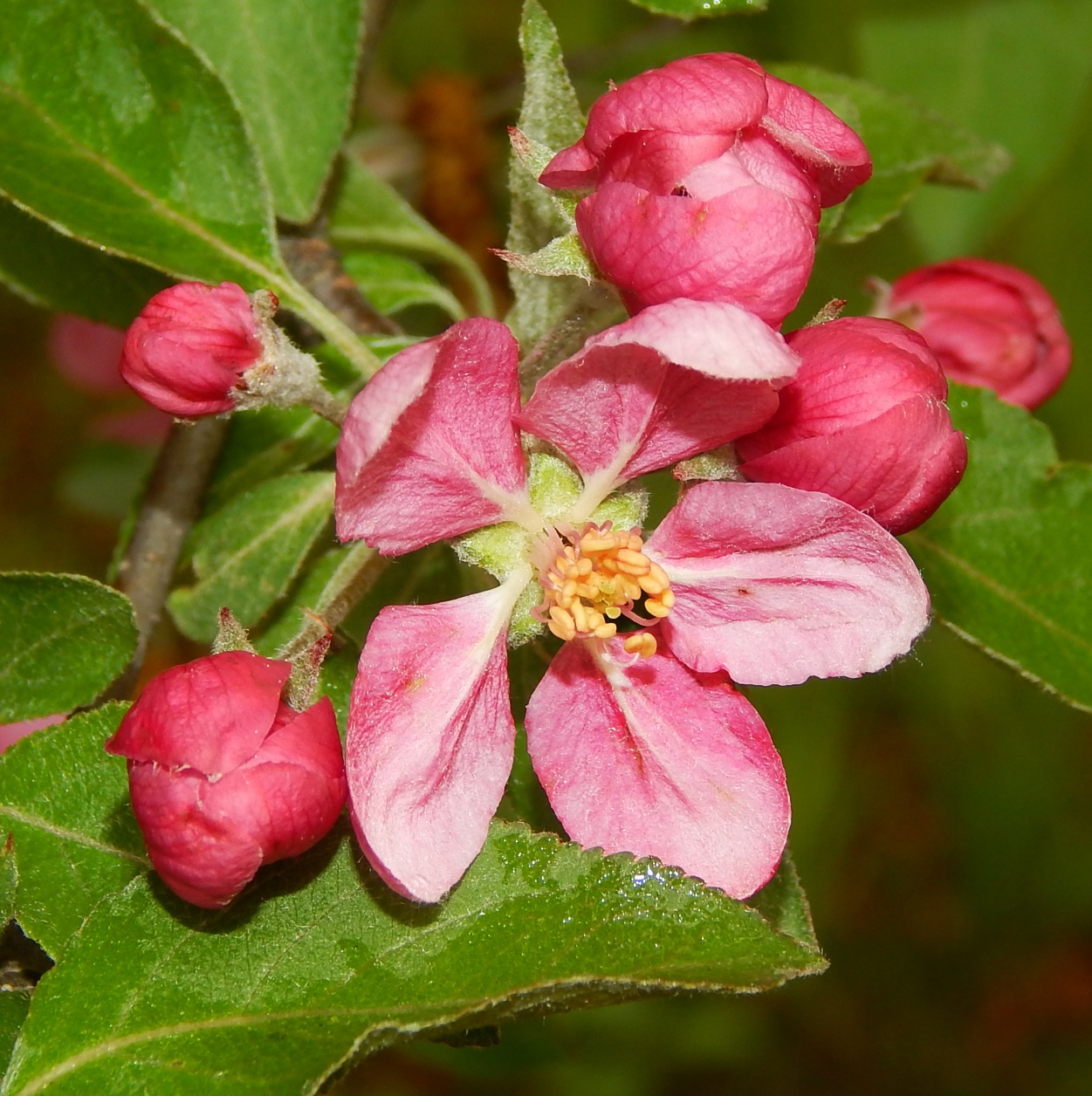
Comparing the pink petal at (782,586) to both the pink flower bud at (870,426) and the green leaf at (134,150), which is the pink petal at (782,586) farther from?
the green leaf at (134,150)

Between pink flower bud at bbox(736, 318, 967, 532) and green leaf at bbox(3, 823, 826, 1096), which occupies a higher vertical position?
pink flower bud at bbox(736, 318, 967, 532)

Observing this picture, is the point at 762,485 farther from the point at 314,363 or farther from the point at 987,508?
the point at 987,508

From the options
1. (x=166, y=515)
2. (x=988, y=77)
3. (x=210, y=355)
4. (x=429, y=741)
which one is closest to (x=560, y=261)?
(x=210, y=355)

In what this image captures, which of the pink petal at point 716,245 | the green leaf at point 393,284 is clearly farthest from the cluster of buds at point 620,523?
the green leaf at point 393,284

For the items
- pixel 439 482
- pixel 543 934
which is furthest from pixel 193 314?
pixel 543 934

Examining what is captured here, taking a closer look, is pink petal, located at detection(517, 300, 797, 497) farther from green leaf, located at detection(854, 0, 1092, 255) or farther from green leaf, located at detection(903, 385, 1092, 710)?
green leaf, located at detection(854, 0, 1092, 255)

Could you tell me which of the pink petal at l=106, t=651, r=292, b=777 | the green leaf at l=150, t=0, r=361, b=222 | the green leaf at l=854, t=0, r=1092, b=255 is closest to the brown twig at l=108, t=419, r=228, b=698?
the green leaf at l=150, t=0, r=361, b=222

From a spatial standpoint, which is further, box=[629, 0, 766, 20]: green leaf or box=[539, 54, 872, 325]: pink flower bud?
box=[629, 0, 766, 20]: green leaf
